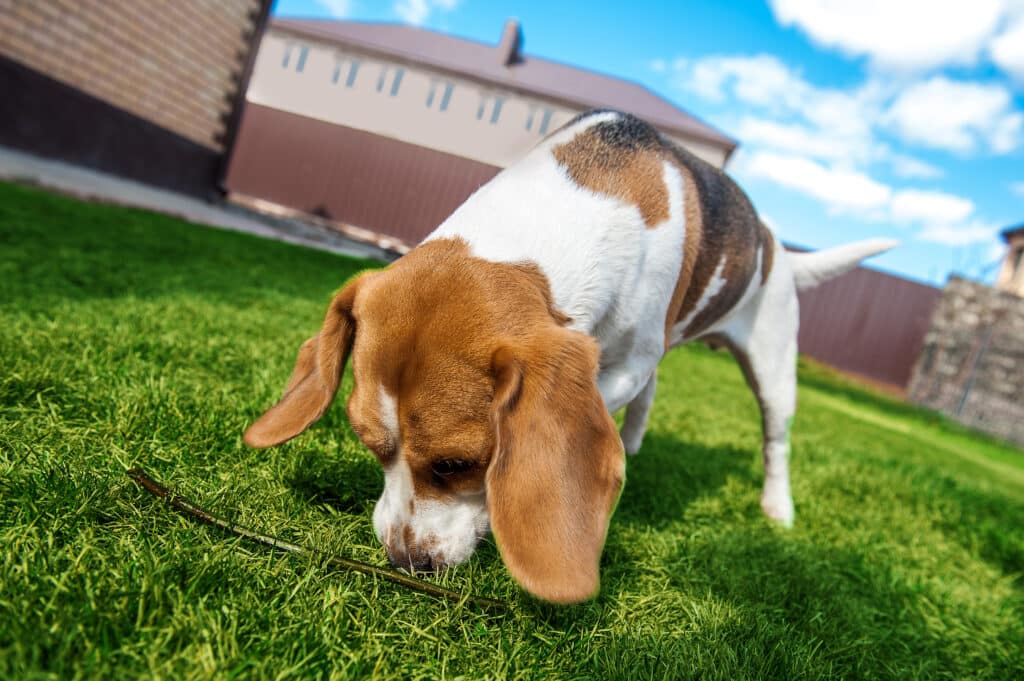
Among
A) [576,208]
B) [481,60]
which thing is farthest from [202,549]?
[481,60]

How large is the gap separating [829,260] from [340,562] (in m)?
3.64

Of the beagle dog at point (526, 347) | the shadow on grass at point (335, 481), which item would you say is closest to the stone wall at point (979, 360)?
the beagle dog at point (526, 347)

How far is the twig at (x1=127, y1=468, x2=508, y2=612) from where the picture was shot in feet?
5.77

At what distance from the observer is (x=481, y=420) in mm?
1818

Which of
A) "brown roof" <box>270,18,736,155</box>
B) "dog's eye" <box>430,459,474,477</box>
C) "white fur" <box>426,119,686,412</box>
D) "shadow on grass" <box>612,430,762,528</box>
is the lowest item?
"shadow on grass" <box>612,430,762,528</box>

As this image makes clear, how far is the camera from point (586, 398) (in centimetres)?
173

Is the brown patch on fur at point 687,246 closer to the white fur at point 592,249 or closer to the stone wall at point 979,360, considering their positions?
the white fur at point 592,249

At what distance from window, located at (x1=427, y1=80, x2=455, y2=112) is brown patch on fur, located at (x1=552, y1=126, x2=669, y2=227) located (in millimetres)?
40653

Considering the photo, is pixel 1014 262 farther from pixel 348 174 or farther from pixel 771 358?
pixel 771 358

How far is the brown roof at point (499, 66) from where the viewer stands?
39188 millimetres

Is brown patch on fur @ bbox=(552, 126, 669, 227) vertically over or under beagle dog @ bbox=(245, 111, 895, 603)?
over

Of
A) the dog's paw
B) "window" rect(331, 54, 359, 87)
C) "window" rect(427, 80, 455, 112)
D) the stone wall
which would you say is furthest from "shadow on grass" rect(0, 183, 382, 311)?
"window" rect(331, 54, 359, 87)

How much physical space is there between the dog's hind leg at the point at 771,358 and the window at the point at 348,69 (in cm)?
4357

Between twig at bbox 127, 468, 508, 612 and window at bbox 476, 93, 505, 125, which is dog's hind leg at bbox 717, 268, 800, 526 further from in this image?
window at bbox 476, 93, 505, 125
